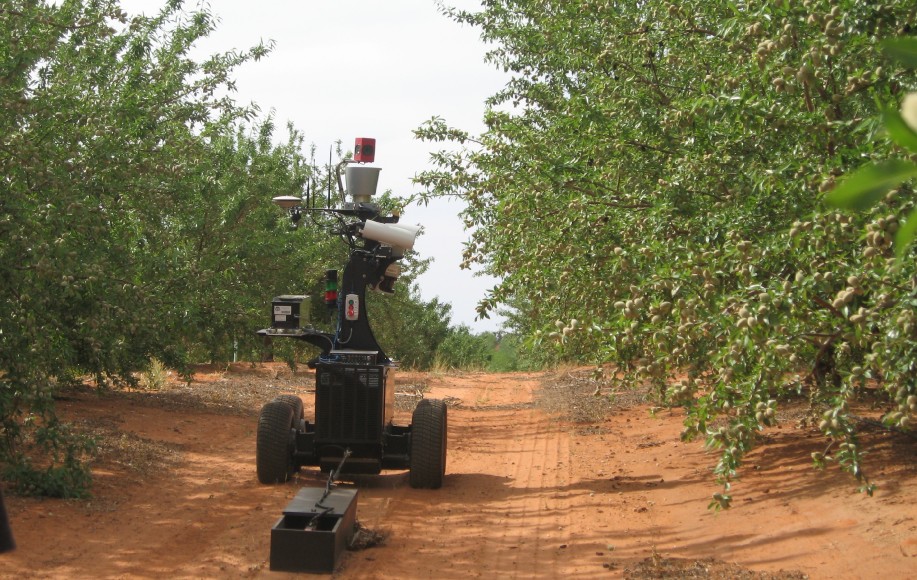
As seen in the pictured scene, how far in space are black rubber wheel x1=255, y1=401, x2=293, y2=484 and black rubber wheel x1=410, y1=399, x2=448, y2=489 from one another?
1.27m

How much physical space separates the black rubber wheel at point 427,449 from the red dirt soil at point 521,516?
0.16 m

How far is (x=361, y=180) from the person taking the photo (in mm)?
9945

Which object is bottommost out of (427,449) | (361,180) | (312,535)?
(312,535)

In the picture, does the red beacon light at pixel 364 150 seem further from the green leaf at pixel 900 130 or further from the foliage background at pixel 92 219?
the green leaf at pixel 900 130

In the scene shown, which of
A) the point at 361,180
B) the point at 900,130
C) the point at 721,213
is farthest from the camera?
the point at 361,180

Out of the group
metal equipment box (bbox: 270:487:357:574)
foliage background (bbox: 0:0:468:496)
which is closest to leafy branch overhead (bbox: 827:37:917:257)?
metal equipment box (bbox: 270:487:357:574)

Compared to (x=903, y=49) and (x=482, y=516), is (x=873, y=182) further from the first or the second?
(x=482, y=516)

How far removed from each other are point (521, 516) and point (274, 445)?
2588 mm

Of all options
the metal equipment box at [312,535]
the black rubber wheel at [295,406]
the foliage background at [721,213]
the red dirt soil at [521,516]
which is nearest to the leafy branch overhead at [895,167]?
the foliage background at [721,213]

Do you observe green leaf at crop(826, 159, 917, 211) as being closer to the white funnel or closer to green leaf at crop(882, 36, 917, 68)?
green leaf at crop(882, 36, 917, 68)

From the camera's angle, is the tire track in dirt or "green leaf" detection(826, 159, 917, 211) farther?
the tire track in dirt

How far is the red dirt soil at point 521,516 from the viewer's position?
21.9 feet

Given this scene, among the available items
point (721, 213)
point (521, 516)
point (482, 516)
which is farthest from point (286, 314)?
point (721, 213)

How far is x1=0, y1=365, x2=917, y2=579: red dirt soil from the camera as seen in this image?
6688 millimetres
